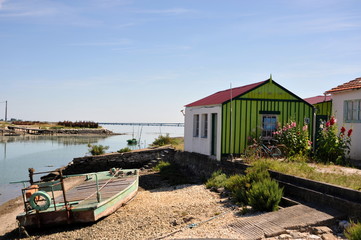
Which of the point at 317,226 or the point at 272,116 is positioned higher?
the point at 272,116

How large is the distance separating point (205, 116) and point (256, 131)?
264 cm

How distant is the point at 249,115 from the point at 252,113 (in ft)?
0.48

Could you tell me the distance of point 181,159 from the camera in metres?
18.0

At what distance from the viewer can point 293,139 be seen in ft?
42.6

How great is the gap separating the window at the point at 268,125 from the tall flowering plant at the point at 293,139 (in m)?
0.37

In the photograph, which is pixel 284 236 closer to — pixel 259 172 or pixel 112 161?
pixel 259 172

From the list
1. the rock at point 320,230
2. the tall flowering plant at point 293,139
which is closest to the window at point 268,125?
the tall flowering plant at point 293,139

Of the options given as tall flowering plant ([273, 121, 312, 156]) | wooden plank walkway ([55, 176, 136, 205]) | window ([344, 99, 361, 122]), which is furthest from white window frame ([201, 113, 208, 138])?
window ([344, 99, 361, 122])

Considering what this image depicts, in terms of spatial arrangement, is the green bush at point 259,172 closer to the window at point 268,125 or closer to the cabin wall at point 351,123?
the window at point 268,125

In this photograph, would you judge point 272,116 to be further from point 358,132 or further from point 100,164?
point 100,164

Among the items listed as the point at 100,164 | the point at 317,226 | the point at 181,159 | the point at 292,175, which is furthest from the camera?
the point at 100,164

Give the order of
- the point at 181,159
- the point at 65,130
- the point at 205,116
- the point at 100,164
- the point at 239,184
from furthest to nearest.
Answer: the point at 65,130, the point at 100,164, the point at 181,159, the point at 205,116, the point at 239,184

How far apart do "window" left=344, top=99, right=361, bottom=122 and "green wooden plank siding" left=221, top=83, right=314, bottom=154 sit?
1.50m

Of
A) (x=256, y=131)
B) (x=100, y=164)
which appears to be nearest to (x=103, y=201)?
(x=256, y=131)
